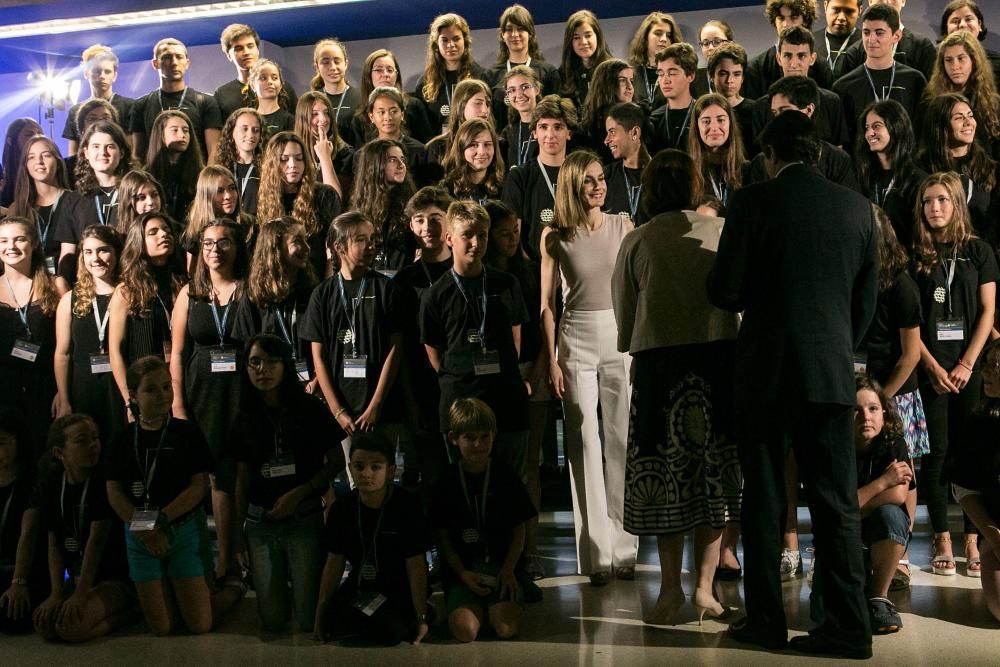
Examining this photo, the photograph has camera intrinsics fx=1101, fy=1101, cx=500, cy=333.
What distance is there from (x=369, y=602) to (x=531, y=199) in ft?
7.72

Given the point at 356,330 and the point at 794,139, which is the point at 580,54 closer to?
the point at 356,330

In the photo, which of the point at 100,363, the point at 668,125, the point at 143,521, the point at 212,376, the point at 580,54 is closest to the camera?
the point at 143,521

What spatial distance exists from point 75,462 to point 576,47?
3858 millimetres

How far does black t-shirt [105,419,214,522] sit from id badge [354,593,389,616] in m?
0.81

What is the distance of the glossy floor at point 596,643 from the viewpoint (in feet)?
11.6

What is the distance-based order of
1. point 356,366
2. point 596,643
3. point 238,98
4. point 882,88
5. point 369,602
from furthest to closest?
1. point 238,98
2. point 882,88
3. point 356,366
4. point 369,602
5. point 596,643

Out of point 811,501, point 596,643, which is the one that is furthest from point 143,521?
point 811,501

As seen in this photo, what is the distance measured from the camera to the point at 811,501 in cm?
343

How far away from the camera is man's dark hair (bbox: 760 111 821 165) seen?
3445 mm

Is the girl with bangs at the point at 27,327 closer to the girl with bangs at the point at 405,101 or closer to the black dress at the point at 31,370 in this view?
the black dress at the point at 31,370

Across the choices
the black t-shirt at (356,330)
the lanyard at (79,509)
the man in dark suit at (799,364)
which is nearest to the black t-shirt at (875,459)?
the man in dark suit at (799,364)

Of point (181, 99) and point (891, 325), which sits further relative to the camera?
point (181, 99)

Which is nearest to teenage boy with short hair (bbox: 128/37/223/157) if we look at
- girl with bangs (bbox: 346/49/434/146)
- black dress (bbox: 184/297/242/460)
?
girl with bangs (bbox: 346/49/434/146)

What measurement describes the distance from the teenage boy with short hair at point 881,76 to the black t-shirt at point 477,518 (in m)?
3.37
